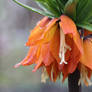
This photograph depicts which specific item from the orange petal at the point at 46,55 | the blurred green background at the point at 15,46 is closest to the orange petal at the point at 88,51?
the orange petal at the point at 46,55

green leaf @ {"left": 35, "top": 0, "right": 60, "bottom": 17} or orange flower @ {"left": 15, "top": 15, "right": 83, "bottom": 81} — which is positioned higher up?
green leaf @ {"left": 35, "top": 0, "right": 60, "bottom": 17}

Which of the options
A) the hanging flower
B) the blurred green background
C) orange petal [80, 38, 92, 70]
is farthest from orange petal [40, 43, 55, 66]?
the blurred green background

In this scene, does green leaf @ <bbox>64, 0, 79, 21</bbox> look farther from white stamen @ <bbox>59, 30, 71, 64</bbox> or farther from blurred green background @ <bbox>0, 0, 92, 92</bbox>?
blurred green background @ <bbox>0, 0, 92, 92</bbox>

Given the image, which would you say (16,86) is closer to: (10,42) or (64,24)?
(10,42)

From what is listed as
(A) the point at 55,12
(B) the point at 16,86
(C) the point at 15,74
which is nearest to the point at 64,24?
(A) the point at 55,12

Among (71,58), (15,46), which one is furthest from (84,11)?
(15,46)

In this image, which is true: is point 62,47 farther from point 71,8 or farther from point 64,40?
point 71,8
